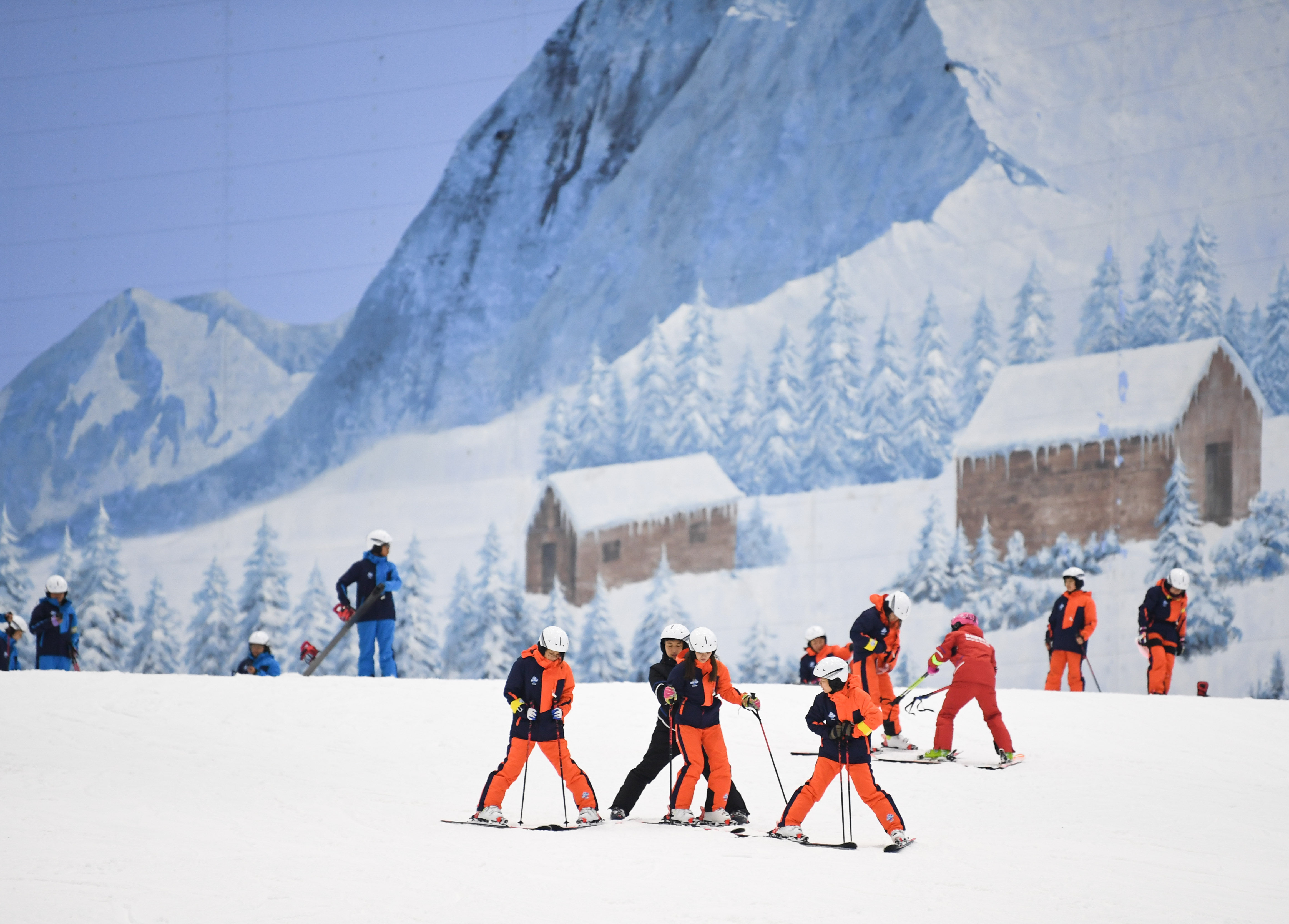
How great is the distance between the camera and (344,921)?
19.4ft

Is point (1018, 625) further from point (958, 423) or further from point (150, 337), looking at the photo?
point (150, 337)

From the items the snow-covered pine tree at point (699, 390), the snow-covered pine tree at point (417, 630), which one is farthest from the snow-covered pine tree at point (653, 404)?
the snow-covered pine tree at point (417, 630)

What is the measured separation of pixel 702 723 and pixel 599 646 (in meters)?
13.0

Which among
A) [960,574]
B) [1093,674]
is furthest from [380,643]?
[960,574]

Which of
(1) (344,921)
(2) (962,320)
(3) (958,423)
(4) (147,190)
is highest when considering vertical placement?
(4) (147,190)

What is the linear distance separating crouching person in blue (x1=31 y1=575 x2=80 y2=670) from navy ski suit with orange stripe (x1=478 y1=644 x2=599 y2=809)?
25.1ft

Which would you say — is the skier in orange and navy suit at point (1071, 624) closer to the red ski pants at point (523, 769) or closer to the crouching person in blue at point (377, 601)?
the red ski pants at point (523, 769)

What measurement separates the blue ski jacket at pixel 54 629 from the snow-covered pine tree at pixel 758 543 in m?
10.1

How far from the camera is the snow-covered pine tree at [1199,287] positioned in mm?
18656

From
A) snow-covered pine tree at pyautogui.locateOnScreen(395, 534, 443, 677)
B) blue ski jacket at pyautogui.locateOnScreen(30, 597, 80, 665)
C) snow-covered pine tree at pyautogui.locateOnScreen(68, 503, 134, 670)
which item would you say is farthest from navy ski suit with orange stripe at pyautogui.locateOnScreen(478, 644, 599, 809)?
snow-covered pine tree at pyautogui.locateOnScreen(68, 503, 134, 670)

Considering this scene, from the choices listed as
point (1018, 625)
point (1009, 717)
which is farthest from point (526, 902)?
point (1018, 625)

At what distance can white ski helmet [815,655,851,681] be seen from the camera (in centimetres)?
763

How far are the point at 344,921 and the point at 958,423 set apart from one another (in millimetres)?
15601

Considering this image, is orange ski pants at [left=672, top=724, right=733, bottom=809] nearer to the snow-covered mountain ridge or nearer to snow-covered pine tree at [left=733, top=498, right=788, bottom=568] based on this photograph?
snow-covered pine tree at [left=733, top=498, right=788, bottom=568]
